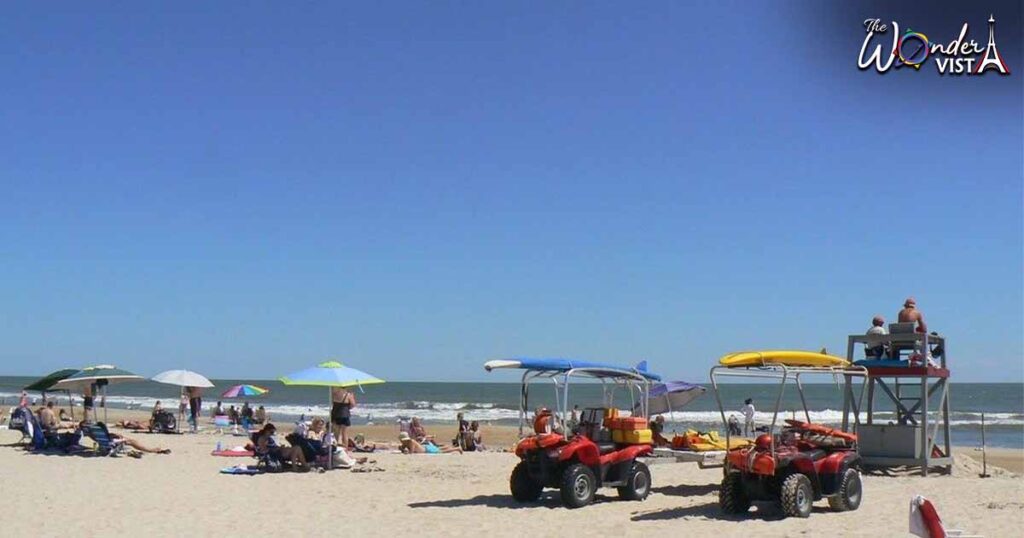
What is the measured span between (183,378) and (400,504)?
13003 millimetres

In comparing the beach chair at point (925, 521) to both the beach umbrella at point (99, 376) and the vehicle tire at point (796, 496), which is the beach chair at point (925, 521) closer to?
the vehicle tire at point (796, 496)

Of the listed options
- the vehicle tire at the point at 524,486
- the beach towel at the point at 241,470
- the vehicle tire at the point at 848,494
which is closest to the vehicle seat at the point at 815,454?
the vehicle tire at the point at 848,494

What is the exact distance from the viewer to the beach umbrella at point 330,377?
629 inches

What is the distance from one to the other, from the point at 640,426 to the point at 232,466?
25.2ft

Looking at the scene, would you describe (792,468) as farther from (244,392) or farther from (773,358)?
(244,392)

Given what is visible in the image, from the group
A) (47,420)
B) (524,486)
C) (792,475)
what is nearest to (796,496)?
(792,475)

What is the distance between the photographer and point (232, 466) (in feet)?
53.6

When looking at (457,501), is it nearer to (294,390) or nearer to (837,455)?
(837,455)

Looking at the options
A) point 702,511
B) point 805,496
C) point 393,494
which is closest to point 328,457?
point 393,494

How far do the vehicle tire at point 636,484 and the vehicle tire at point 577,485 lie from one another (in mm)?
582

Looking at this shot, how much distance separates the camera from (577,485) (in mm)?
11492

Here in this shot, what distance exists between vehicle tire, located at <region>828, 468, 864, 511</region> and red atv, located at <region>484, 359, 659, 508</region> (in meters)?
2.39

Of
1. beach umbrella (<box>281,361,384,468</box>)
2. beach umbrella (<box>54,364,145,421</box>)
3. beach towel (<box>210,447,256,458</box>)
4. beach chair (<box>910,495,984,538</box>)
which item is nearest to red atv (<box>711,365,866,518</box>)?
beach chair (<box>910,495,984,538</box>)

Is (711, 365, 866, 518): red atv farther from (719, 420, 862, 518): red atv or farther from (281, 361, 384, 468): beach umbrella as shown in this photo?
(281, 361, 384, 468): beach umbrella
